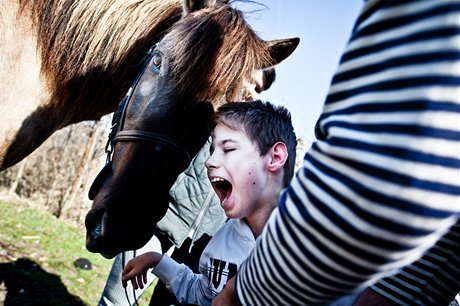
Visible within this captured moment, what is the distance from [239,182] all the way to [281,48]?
113 cm

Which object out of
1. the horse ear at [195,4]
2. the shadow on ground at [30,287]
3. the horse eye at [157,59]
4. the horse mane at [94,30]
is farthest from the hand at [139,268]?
the shadow on ground at [30,287]

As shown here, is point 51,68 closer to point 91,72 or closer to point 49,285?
point 91,72

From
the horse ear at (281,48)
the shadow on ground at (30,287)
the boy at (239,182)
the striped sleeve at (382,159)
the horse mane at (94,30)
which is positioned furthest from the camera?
the shadow on ground at (30,287)

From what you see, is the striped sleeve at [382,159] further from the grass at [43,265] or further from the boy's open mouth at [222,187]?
the grass at [43,265]

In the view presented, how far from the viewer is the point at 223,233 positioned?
5.18 ft

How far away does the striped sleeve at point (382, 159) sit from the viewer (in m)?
0.42

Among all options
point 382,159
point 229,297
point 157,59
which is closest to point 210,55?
point 157,59

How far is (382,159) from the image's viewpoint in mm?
431

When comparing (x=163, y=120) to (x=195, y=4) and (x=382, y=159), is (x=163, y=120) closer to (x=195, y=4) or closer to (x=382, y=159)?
(x=195, y=4)

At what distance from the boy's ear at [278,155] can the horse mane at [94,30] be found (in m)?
1.06

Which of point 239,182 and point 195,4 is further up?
point 195,4

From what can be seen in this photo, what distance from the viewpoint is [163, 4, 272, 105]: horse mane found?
167 centimetres

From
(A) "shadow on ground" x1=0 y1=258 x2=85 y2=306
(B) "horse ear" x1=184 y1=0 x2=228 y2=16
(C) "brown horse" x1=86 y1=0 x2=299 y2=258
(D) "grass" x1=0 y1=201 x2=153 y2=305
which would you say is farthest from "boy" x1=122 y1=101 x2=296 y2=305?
(D) "grass" x1=0 y1=201 x2=153 y2=305

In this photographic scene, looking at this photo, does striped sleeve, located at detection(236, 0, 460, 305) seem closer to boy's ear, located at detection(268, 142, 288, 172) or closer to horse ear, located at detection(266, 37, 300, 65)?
boy's ear, located at detection(268, 142, 288, 172)
